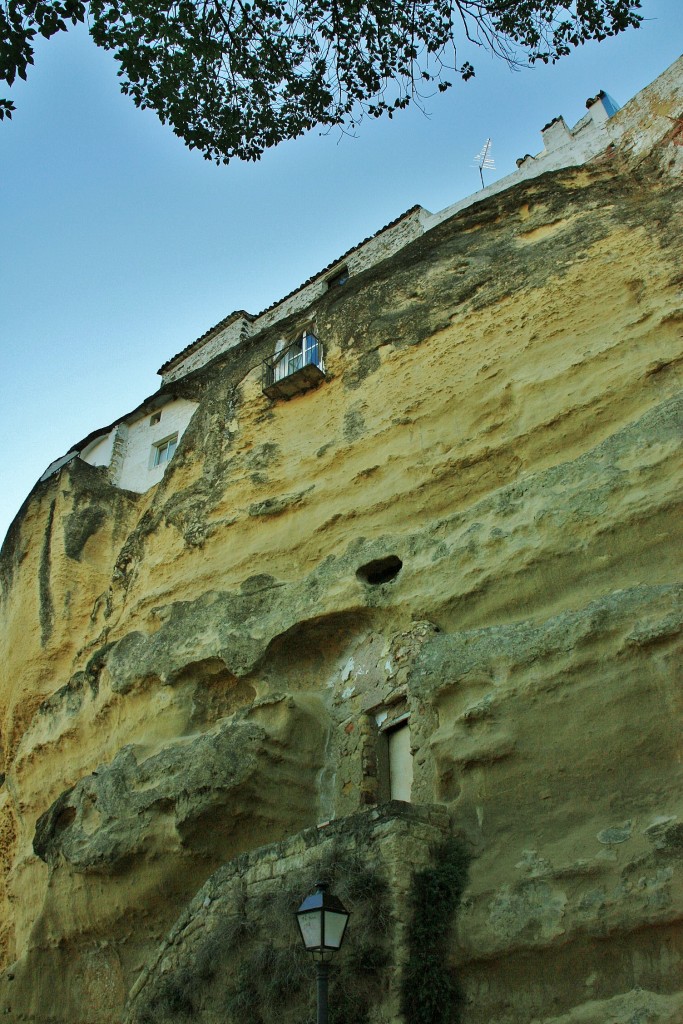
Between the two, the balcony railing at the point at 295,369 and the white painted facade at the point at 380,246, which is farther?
the balcony railing at the point at 295,369

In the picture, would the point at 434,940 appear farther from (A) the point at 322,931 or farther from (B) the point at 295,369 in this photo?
(B) the point at 295,369

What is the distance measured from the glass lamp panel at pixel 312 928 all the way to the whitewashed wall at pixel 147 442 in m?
11.4

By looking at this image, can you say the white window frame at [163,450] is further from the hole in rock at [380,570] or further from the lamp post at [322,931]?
the lamp post at [322,931]

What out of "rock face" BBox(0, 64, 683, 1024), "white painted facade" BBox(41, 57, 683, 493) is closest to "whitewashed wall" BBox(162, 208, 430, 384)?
"white painted facade" BBox(41, 57, 683, 493)

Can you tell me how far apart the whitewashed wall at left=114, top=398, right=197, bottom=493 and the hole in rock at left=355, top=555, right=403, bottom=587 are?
6.99 meters

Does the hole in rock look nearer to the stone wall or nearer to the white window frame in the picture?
the stone wall

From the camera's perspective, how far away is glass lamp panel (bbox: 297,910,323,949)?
17.7ft

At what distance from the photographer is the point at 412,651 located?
30.5 feet

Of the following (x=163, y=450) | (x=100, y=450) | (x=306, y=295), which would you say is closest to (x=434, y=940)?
(x=163, y=450)

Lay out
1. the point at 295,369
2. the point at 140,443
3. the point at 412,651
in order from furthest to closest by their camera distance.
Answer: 1. the point at 140,443
2. the point at 295,369
3. the point at 412,651

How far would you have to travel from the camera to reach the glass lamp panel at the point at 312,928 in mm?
5395

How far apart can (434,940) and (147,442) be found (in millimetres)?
12219

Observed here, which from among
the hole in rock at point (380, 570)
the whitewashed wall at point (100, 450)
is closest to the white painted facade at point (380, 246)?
the whitewashed wall at point (100, 450)

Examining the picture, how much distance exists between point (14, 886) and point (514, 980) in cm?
800
